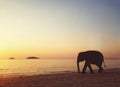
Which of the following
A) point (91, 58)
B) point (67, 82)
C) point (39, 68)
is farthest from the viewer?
point (39, 68)

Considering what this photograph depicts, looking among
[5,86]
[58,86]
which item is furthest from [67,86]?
[5,86]

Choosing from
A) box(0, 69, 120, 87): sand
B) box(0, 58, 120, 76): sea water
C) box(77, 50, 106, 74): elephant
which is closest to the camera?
box(0, 69, 120, 87): sand

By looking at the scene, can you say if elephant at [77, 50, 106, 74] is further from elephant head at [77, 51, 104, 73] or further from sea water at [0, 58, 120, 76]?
sea water at [0, 58, 120, 76]

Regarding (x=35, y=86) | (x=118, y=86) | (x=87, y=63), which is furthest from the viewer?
(x=87, y=63)

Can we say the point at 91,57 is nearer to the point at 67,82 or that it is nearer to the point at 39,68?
the point at 67,82

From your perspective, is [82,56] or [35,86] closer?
[35,86]

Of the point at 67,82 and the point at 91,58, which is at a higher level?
the point at 91,58

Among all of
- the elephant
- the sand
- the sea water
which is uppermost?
the elephant

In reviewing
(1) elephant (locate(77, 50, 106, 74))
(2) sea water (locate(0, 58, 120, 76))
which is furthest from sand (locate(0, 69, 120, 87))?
(2) sea water (locate(0, 58, 120, 76))

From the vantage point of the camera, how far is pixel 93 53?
1034 inches

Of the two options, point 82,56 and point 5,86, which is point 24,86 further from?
point 82,56

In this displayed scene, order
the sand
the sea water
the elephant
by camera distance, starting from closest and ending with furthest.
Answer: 1. the sand
2. the elephant
3. the sea water

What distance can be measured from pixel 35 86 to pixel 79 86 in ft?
7.82

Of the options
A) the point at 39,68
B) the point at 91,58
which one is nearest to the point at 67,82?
the point at 91,58
